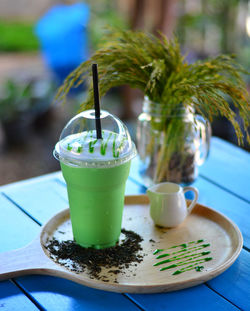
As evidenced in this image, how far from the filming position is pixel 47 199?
1.41 metres

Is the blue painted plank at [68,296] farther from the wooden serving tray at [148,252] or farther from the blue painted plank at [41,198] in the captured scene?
the blue painted plank at [41,198]

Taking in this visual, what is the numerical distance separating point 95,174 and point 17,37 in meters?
5.32

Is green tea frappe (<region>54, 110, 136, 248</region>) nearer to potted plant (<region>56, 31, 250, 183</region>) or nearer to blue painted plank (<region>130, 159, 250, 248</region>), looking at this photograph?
potted plant (<region>56, 31, 250, 183</region>)

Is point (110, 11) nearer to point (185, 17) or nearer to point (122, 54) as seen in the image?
point (185, 17)

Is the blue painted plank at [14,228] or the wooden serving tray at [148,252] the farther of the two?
the blue painted plank at [14,228]

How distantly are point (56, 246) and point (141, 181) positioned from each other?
46cm

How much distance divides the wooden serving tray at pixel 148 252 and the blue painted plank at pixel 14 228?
2.2 inches

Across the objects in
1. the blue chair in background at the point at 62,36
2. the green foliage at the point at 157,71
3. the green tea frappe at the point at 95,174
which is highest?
the green foliage at the point at 157,71

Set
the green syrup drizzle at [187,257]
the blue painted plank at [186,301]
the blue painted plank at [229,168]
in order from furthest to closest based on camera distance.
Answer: the blue painted plank at [229,168] < the green syrup drizzle at [187,257] < the blue painted plank at [186,301]

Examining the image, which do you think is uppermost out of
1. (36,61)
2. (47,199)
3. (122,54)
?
(122,54)

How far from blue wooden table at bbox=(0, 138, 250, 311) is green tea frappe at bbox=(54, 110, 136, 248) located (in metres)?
0.15

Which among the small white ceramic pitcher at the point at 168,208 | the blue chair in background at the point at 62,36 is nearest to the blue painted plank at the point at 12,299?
the small white ceramic pitcher at the point at 168,208

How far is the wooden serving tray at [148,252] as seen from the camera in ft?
3.21

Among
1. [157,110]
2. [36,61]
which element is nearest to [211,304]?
[157,110]
